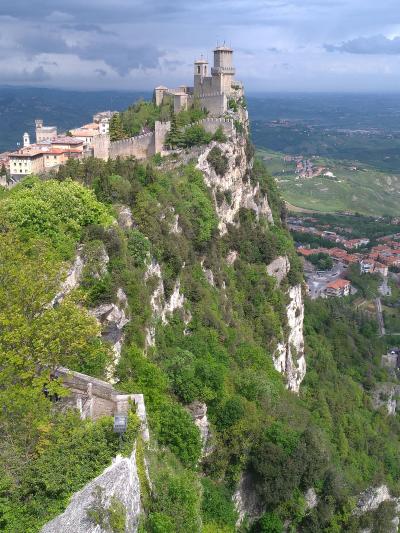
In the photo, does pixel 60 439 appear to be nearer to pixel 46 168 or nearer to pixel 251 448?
pixel 251 448

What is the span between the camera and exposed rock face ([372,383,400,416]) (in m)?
66.8

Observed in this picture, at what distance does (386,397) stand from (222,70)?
1663 inches

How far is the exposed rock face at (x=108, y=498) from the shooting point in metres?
14.0

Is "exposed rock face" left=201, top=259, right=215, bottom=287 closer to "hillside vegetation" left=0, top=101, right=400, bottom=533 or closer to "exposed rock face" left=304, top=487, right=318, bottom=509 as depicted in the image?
"hillside vegetation" left=0, top=101, right=400, bottom=533

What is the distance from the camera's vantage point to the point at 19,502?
14125 millimetres

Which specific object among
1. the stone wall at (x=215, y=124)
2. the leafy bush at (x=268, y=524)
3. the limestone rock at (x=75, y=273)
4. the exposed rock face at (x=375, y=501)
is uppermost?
the stone wall at (x=215, y=124)

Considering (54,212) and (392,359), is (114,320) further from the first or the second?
(392,359)

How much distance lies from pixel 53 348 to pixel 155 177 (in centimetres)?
2935

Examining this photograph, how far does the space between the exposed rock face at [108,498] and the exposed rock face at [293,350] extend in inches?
1406

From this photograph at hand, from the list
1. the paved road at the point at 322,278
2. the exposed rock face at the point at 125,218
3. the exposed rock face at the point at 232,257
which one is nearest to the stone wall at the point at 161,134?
the exposed rock face at the point at 232,257

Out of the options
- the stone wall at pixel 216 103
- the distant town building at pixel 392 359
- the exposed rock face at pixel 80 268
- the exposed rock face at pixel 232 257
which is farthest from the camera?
the distant town building at pixel 392 359

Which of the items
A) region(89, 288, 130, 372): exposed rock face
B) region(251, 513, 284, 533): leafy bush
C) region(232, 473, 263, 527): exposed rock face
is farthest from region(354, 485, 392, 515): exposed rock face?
region(89, 288, 130, 372): exposed rock face

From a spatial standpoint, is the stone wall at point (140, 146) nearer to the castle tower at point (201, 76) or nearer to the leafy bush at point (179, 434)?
the castle tower at point (201, 76)

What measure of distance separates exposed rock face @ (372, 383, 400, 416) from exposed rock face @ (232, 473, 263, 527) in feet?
133
